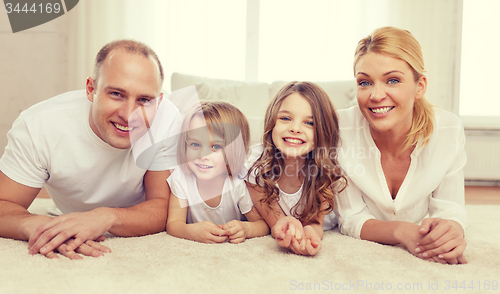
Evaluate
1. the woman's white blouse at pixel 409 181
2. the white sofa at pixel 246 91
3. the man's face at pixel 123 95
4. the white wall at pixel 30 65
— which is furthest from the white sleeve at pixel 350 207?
the white wall at pixel 30 65

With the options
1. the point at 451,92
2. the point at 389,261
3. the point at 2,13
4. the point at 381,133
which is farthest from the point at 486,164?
the point at 2,13

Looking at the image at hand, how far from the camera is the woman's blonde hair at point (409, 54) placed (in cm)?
117

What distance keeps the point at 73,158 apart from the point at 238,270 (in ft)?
2.36

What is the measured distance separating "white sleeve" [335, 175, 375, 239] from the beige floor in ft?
4.81

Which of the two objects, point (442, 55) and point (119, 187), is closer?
point (119, 187)

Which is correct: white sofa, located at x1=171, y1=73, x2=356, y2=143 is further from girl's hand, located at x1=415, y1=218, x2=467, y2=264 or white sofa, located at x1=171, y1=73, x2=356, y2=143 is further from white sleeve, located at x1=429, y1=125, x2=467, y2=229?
girl's hand, located at x1=415, y1=218, x2=467, y2=264

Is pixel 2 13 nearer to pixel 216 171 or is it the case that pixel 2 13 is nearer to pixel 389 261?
pixel 216 171

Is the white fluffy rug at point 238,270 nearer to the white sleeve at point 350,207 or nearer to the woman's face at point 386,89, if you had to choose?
the white sleeve at point 350,207

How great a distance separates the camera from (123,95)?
1.16 m

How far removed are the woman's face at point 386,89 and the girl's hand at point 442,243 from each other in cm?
35

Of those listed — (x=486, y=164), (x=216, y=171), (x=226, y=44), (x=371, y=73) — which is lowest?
(x=486, y=164)

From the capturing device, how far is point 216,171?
128cm

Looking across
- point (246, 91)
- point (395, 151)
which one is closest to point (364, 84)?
point (395, 151)

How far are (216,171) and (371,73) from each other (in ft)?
2.05
